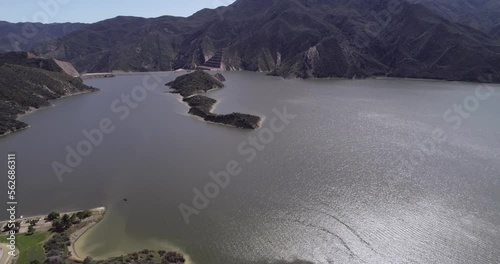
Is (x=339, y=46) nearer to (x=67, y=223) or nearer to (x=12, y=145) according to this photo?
(x=12, y=145)

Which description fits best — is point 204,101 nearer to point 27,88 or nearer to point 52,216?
point 27,88

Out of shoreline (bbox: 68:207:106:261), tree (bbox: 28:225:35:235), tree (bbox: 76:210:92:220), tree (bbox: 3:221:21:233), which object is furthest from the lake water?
tree (bbox: 28:225:35:235)

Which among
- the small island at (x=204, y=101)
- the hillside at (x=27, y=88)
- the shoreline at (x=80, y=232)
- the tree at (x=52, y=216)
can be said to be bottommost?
the small island at (x=204, y=101)

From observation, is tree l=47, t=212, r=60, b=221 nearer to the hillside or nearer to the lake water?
the lake water

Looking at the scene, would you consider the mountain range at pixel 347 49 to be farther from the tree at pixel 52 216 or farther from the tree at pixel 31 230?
the tree at pixel 31 230

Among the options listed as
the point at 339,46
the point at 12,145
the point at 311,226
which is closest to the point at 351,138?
the point at 311,226

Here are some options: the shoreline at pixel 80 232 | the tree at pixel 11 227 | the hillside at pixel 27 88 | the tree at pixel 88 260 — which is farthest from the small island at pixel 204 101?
the tree at pixel 88 260

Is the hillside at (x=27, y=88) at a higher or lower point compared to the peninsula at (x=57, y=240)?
higher
